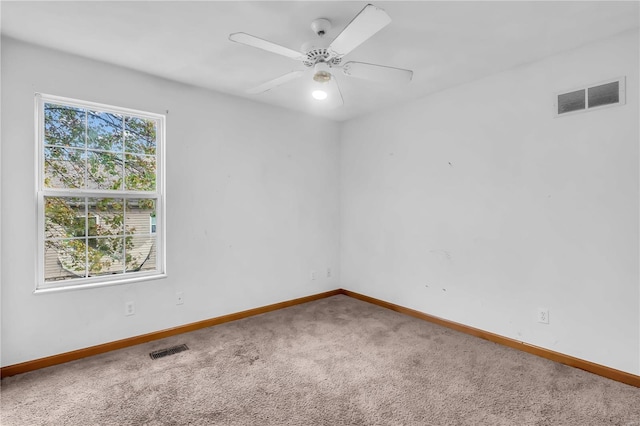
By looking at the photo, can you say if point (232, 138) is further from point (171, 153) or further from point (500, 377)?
point (500, 377)

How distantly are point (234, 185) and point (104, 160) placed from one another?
122 centimetres

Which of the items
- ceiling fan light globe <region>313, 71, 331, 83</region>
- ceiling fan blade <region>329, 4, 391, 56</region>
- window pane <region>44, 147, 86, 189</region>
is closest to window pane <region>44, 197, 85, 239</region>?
window pane <region>44, 147, 86, 189</region>

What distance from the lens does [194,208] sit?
325 centimetres

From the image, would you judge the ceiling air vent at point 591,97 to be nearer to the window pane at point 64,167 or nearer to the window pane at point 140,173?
the window pane at point 140,173

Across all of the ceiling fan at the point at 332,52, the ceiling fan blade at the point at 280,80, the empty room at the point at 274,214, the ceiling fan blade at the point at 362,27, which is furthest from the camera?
the ceiling fan blade at the point at 280,80

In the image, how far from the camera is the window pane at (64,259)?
257 cm

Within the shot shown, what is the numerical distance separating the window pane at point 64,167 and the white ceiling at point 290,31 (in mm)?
808

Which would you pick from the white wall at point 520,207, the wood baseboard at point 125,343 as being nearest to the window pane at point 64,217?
the wood baseboard at point 125,343

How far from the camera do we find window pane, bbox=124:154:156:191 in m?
2.94

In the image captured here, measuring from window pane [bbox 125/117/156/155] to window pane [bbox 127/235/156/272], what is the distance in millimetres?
835

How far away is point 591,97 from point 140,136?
3829 millimetres

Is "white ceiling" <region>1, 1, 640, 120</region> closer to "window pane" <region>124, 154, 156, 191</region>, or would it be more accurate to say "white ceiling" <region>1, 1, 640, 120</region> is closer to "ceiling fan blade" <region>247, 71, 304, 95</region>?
"ceiling fan blade" <region>247, 71, 304, 95</region>

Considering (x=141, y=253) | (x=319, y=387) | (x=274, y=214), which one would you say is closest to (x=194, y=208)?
(x=141, y=253)

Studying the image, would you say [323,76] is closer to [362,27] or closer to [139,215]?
[362,27]
